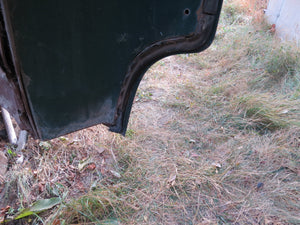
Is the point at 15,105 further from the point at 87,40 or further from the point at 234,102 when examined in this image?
the point at 234,102

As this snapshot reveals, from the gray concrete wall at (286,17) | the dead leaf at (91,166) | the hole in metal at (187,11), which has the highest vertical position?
the gray concrete wall at (286,17)

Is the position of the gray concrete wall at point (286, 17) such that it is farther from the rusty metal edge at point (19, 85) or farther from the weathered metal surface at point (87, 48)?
the rusty metal edge at point (19, 85)

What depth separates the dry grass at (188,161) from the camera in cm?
176

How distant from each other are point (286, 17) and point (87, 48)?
4.51 metres

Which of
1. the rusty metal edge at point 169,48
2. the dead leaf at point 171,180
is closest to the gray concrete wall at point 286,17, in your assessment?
the dead leaf at point 171,180

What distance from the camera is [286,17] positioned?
4.29 meters

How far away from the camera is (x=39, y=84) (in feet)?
3.40

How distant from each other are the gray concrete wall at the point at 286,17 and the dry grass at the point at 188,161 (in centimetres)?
88

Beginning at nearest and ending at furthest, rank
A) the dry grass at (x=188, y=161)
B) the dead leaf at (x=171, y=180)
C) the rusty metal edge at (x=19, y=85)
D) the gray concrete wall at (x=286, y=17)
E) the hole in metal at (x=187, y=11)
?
the rusty metal edge at (x=19, y=85) → the hole in metal at (x=187, y=11) → the dry grass at (x=188, y=161) → the dead leaf at (x=171, y=180) → the gray concrete wall at (x=286, y=17)

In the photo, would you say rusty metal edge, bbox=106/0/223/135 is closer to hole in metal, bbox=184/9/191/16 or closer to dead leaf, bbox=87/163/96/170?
hole in metal, bbox=184/9/191/16

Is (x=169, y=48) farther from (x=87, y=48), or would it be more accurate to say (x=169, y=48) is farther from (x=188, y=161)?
(x=188, y=161)

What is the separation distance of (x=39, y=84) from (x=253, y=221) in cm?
172

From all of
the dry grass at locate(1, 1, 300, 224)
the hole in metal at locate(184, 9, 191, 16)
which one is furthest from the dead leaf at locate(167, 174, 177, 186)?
the hole in metal at locate(184, 9, 191, 16)

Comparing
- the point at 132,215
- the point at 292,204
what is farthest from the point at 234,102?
the point at 132,215
